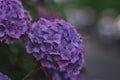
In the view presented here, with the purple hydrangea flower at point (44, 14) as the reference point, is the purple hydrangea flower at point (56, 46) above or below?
above

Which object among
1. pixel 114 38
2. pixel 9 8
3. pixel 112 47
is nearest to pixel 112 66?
pixel 112 47

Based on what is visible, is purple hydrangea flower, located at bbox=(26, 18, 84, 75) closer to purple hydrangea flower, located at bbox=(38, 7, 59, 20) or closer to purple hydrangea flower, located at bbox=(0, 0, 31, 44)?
purple hydrangea flower, located at bbox=(0, 0, 31, 44)

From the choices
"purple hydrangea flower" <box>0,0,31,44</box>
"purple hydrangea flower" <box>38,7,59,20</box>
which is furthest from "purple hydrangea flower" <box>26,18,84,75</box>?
"purple hydrangea flower" <box>38,7,59,20</box>

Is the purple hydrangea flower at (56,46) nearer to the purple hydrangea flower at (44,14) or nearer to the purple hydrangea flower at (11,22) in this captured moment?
the purple hydrangea flower at (11,22)

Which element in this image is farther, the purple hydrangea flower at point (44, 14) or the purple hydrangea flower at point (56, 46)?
the purple hydrangea flower at point (44, 14)

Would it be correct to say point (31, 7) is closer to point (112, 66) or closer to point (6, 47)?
point (6, 47)

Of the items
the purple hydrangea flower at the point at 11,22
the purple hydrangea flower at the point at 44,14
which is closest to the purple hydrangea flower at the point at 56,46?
the purple hydrangea flower at the point at 11,22

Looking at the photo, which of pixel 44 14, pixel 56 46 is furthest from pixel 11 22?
pixel 44 14
